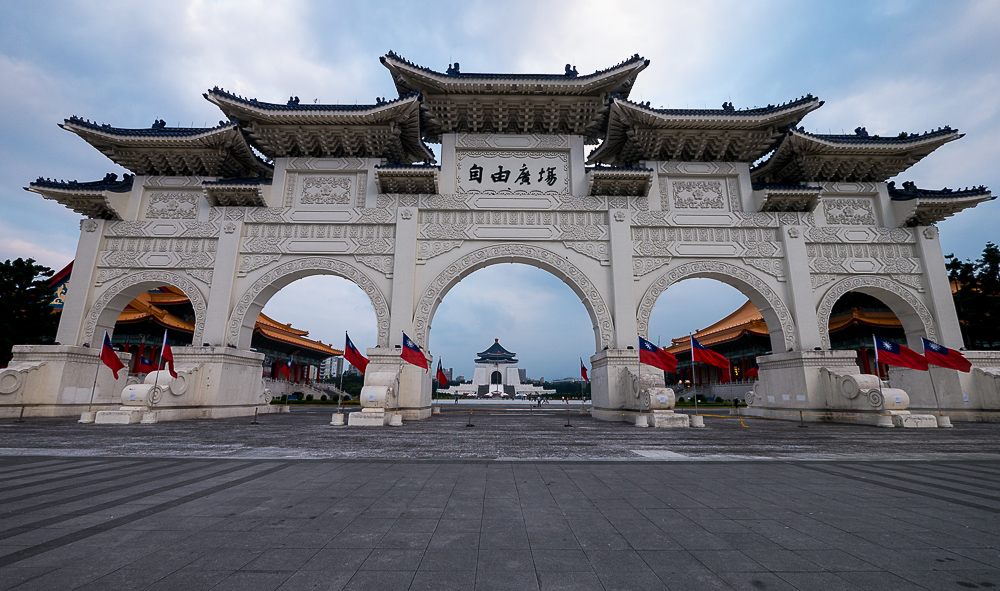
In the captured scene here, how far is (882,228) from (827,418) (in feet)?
24.5

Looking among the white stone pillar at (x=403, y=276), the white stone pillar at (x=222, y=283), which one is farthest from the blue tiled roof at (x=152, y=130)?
the white stone pillar at (x=403, y=276)

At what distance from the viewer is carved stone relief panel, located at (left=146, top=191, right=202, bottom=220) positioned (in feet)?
49.5

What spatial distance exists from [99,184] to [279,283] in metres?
7.80

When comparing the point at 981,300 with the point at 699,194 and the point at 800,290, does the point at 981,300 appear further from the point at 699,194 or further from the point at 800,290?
the point at 699,194

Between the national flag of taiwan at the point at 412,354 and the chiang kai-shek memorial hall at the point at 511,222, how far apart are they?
111 cm

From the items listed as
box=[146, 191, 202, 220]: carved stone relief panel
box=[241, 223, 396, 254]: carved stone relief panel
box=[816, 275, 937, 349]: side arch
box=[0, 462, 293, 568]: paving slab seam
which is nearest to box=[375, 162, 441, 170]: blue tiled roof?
box=[241, 223, 396, 254]: carved stone relief panel

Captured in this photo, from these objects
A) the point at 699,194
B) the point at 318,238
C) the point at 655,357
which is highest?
the point at 699,194

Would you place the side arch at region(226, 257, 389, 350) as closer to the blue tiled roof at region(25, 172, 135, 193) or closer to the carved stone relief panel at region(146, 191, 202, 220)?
the carved stone relief panel at region(146, 191, 202, 220)

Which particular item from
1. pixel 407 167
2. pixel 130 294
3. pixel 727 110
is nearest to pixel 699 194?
pixel 727 110

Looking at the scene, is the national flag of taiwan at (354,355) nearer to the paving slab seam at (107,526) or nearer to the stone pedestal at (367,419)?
the stone pedestal at (367,419)

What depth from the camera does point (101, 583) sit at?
83.4 inches

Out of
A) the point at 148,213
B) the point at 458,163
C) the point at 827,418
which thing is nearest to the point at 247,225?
the point at 148,213

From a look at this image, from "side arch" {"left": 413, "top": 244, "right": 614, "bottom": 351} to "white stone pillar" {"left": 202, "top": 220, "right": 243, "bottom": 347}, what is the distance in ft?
21.1

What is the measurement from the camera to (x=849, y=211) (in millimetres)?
15383
